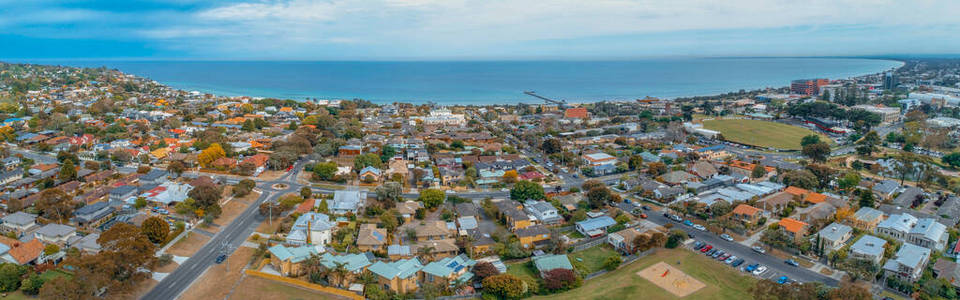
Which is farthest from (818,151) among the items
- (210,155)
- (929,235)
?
(210,155)

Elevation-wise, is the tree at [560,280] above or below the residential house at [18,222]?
below

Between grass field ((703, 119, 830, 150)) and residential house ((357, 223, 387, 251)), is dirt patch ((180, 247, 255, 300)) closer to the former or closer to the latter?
residential house ((357, 223, 387, 251))

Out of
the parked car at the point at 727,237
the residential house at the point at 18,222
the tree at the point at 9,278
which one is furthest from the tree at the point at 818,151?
the residential house at the point at 18,222

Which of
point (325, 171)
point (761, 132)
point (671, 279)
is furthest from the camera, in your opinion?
point (761, 132)

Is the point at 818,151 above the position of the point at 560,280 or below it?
above

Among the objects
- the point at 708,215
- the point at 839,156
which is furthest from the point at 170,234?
the point at 839,156

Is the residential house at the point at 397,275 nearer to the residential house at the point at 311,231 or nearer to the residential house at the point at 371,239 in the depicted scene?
the residential house at the point at 371,239

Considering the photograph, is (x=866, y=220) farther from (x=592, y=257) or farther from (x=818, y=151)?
(x=818, y=151)
